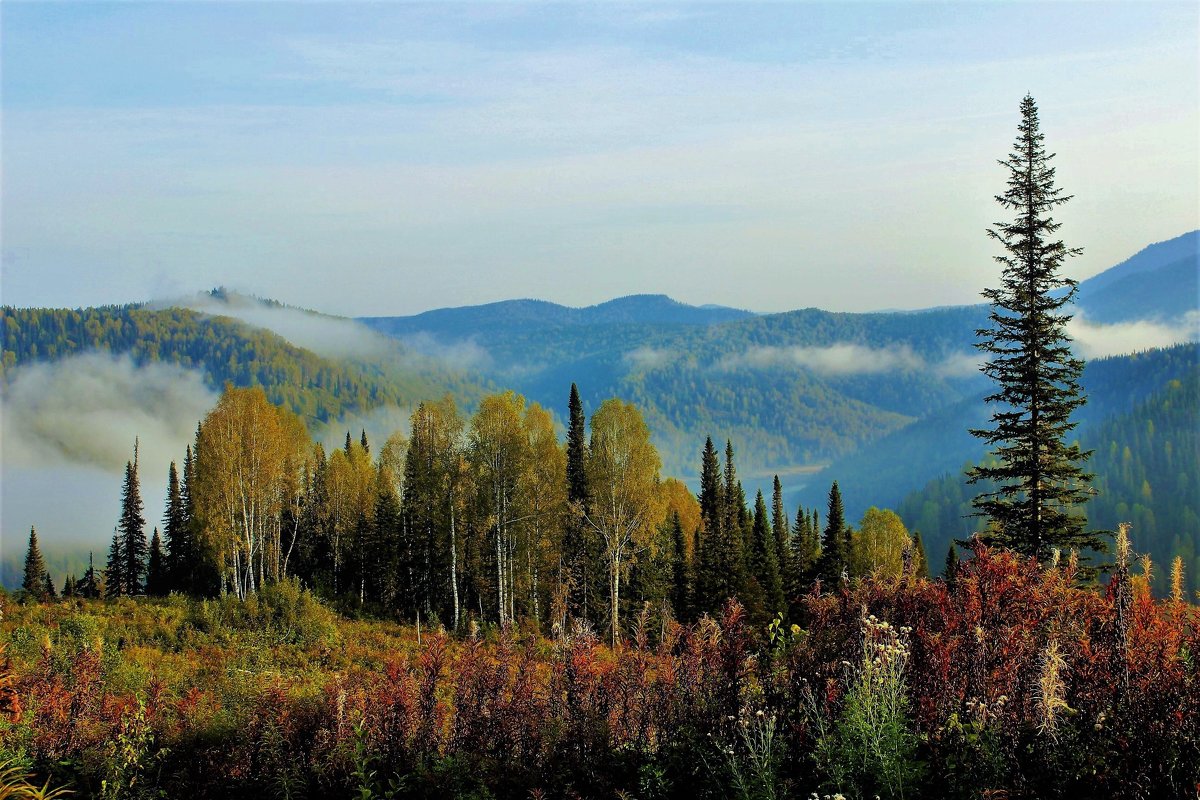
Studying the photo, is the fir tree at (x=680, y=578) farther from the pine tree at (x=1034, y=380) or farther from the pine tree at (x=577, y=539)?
the pine tree at (x=1034, y=380)

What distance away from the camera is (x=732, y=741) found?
8055 mm

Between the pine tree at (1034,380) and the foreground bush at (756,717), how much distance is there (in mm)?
11608

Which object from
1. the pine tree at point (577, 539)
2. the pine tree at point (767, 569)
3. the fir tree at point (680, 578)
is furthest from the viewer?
the pine tree at point (767, 569)

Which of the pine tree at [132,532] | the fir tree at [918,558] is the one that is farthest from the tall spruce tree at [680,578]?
the pine tree at [132,532]

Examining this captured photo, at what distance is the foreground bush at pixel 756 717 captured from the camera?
22.8 ft

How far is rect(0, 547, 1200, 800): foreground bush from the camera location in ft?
22.8

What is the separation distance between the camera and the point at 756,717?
811 centimetres

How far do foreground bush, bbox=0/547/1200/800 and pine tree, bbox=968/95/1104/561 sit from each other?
11.6 meters

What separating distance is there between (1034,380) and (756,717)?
15.9 meters

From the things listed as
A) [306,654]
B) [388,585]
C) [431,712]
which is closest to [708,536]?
[388,585]

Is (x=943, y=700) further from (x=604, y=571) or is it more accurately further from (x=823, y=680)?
(x=604, y=571)

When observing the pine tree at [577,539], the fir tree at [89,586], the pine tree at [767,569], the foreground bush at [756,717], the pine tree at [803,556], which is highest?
the foreground bush at [756,717]

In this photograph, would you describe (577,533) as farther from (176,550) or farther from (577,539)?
(176,550)

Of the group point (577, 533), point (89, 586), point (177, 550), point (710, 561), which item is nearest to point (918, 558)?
point (577, 533)
